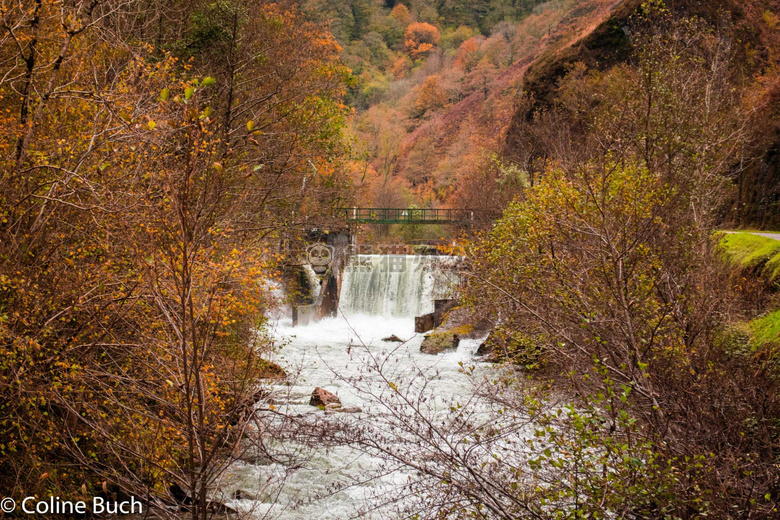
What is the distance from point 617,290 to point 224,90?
→ 30.8ft

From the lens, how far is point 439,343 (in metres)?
17.3

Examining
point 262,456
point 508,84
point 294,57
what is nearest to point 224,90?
point 294,57

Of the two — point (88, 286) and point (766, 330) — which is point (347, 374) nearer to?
point (766, 330)

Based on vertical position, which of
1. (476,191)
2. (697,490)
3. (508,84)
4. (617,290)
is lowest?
(697,490)

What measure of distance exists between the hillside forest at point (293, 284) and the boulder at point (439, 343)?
1189 mm

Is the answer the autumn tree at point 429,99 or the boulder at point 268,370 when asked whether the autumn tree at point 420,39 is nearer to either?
the autumn tree at point 429,99

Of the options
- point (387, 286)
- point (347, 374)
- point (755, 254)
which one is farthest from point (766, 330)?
point (387, 286)

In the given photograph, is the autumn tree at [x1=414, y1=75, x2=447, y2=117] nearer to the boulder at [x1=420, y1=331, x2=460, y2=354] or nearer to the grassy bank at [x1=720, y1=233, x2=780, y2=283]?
the boulder at [x1=420, y1=331, x2=460, y2=354]

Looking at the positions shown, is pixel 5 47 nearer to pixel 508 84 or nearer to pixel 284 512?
pixel 284 512

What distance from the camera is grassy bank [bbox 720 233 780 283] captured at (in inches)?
446

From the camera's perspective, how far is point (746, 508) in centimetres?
419

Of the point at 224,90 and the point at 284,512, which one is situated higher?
the point at 224,90

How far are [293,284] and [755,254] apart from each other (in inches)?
387

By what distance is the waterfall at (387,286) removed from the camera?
25734mm
